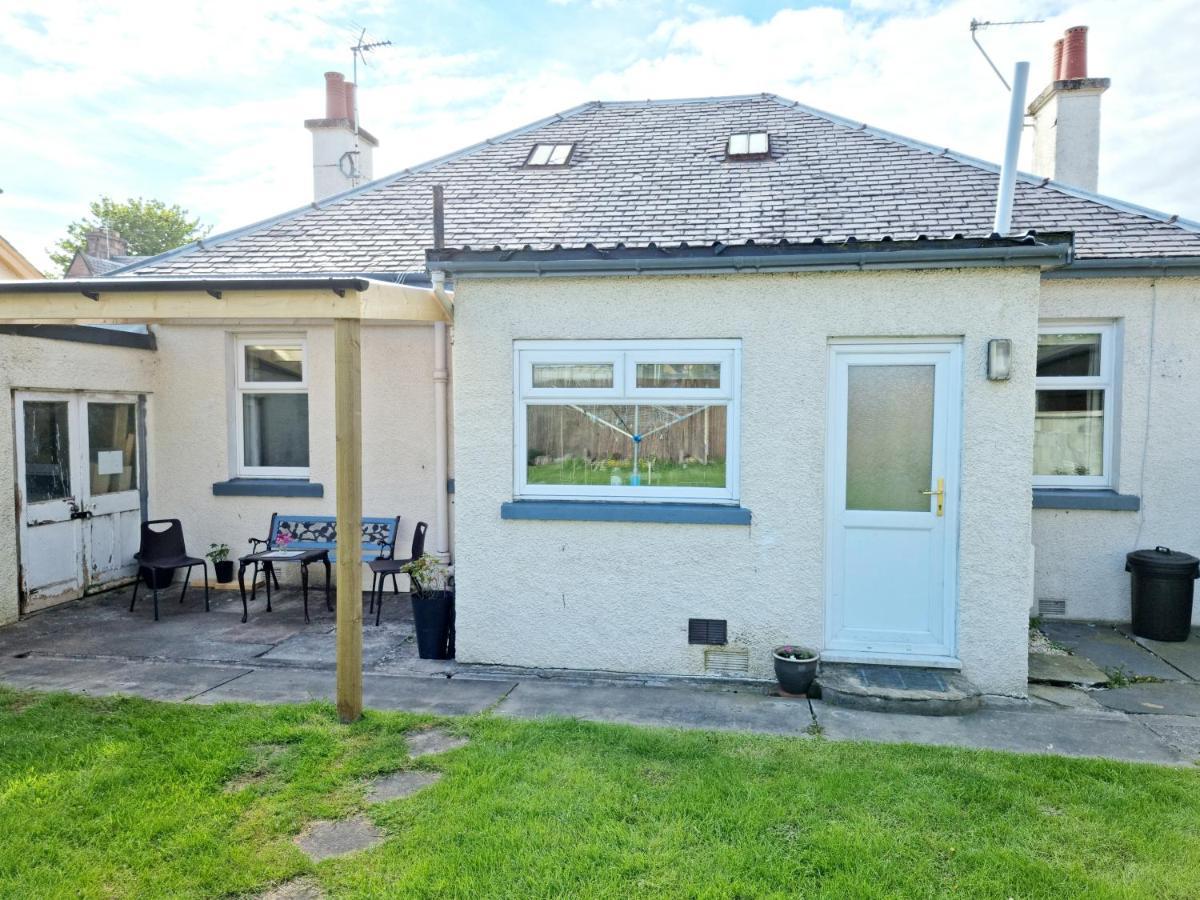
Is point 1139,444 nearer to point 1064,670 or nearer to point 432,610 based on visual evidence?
point 1064,670

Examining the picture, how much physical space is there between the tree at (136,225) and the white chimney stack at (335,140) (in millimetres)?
39901

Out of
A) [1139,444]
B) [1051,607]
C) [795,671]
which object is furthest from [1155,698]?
[1139,444]

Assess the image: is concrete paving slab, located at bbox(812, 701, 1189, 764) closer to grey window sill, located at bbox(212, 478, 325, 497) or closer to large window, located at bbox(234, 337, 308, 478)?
grey window sill, located at bbox(212, 478, 325, 497)

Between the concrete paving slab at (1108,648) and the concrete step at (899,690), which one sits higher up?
the concrete step at (899,690)

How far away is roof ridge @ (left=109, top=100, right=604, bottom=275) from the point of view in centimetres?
950

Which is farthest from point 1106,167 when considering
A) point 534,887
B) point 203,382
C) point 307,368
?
point 203,382

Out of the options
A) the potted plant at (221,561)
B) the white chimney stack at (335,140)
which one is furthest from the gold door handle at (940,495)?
the white chimney stack at (335,140)

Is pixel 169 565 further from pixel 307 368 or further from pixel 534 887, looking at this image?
pixel 534 887

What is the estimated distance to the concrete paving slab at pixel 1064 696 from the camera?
214 inches

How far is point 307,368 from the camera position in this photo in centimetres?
896

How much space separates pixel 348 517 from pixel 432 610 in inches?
69.7

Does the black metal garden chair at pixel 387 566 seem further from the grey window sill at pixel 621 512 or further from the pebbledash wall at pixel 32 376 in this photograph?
the pebbledash wall at pixel 32 376

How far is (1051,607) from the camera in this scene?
7.95m

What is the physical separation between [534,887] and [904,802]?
78.1 inches
